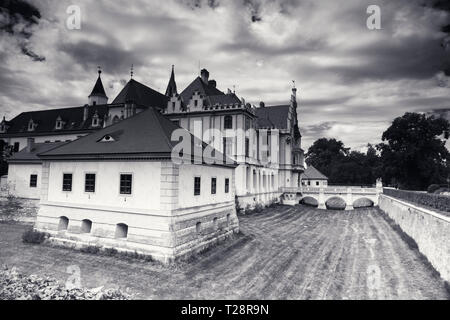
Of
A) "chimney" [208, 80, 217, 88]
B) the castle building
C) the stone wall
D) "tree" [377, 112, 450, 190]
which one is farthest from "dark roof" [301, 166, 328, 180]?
the stone wall

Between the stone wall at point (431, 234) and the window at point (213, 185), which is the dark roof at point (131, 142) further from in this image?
the stone wall at point (431, 234)

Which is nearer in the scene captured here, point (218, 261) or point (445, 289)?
point (445, 289)

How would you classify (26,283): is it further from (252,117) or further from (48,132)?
(48,132)

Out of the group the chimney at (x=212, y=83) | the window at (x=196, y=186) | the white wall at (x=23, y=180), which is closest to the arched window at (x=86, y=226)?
the window at (x=196, y=186)

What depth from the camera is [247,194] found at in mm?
38906

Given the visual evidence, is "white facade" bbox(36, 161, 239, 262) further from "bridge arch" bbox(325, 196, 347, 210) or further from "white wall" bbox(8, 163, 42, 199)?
"bridge arch" bbox(325, 196, 347, 210)

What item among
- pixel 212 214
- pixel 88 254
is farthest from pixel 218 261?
pixel 88 254

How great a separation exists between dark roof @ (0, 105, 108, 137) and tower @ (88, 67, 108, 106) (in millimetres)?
8120

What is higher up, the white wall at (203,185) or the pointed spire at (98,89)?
the pointed spire at (98,89)

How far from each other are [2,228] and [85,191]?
12.7m

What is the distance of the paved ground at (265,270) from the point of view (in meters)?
12.8

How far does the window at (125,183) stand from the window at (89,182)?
2.43 m

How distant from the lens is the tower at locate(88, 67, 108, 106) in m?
60.2
